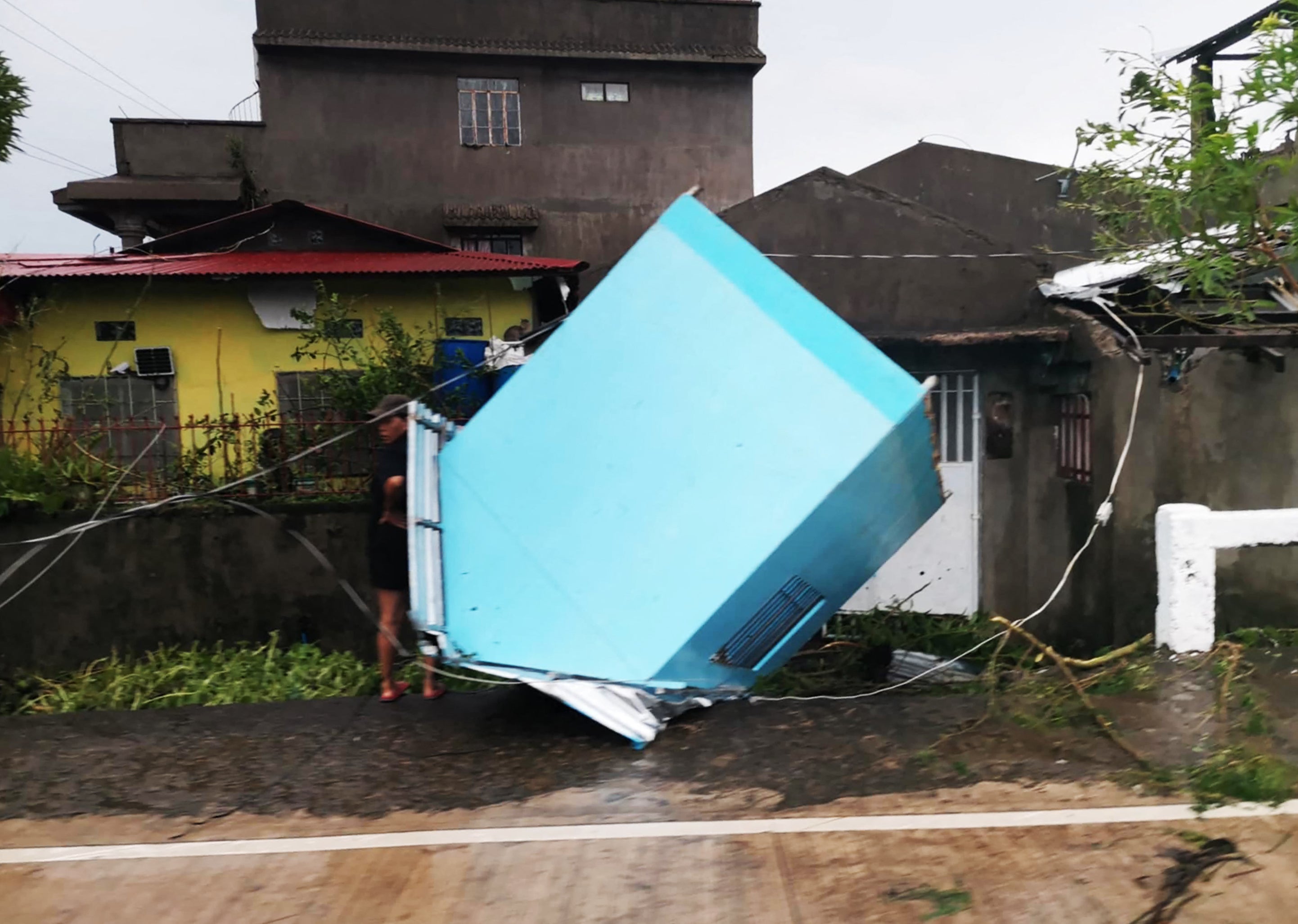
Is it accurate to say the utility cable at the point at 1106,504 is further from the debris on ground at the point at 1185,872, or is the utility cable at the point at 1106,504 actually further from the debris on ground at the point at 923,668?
the debris on ground at the point at 1185,872

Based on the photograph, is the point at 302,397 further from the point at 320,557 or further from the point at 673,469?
the point at 673,469

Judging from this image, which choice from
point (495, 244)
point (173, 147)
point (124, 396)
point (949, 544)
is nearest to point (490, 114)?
point (495, 244)

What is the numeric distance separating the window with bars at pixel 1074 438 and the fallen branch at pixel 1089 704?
344cm

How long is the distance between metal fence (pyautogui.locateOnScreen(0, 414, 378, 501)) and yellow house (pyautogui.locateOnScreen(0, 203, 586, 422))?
156 centimetres

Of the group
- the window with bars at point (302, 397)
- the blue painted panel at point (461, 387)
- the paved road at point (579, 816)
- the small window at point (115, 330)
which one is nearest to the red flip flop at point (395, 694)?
the paved road at point (579, 816)

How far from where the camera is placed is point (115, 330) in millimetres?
8773

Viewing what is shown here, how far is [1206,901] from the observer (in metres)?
2.95

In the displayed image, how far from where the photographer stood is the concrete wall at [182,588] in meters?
6.49

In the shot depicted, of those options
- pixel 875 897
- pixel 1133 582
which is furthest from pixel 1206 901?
pixel 1133 582

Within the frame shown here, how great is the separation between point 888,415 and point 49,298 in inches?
326

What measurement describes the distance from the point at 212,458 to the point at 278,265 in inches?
106

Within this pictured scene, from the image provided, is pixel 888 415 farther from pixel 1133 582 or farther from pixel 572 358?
pixel 1133 582

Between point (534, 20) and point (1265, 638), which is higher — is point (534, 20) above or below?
above

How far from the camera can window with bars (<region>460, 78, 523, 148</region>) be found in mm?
16734
